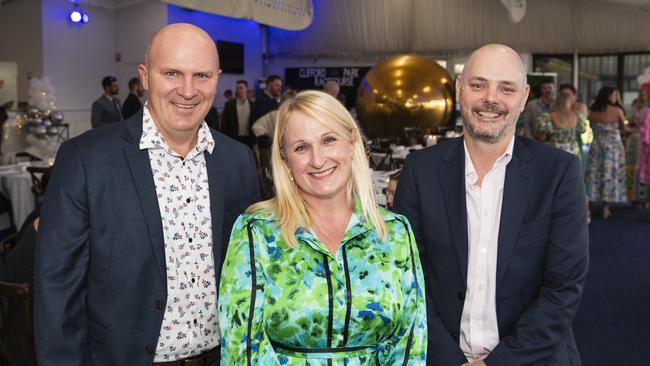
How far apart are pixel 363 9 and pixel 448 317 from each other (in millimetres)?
15583

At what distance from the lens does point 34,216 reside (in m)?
2.62

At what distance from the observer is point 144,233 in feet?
5.40

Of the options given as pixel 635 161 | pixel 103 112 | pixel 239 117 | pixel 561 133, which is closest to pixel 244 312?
pixel 561 133

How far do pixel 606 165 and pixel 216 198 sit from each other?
7774 mm

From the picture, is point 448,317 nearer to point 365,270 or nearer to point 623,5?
point 365,270

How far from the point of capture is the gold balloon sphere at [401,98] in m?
7.59

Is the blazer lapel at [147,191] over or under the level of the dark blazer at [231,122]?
under

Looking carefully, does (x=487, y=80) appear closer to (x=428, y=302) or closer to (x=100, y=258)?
(x=428, y=302)

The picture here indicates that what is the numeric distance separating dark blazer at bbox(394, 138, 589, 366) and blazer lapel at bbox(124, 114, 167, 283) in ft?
2.38

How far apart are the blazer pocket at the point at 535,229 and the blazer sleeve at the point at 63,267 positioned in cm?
113

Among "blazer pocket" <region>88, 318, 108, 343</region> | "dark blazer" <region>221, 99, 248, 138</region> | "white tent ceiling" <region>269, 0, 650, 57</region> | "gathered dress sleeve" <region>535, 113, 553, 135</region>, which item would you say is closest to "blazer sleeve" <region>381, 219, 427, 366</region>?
"blazer pocket" <region>88, 318, 108, 343</region>

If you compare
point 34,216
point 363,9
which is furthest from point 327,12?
point 34,216

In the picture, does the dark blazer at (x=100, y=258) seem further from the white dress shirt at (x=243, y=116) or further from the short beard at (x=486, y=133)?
the white dress shirt at (x=243, y=116)

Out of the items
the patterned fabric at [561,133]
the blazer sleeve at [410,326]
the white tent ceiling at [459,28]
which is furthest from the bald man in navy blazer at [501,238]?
the white tent ceiling at [459,28]
